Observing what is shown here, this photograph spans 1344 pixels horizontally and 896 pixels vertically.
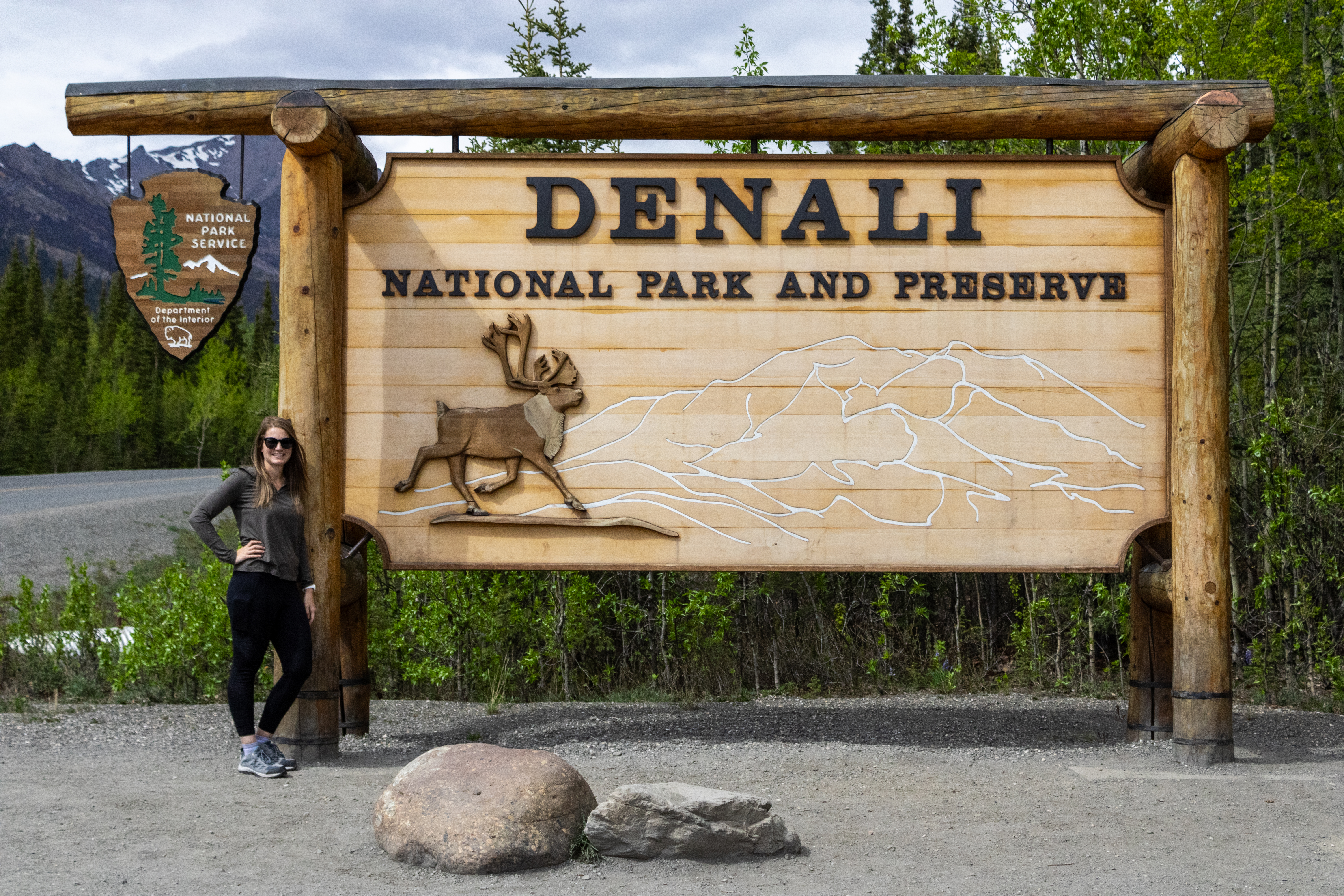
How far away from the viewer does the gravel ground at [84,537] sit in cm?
1211

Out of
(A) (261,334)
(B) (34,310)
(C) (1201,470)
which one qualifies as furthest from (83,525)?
(A) (261,334)

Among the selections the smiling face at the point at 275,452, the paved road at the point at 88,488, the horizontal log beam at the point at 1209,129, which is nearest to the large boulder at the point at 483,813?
the smiling face at the point at 275,452

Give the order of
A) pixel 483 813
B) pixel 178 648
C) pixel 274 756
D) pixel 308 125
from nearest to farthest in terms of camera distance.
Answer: pixel 483 813
pixel 274 756
pixel 308 125
pixel 178 648

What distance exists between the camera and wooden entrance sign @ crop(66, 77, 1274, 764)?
18.5 ft

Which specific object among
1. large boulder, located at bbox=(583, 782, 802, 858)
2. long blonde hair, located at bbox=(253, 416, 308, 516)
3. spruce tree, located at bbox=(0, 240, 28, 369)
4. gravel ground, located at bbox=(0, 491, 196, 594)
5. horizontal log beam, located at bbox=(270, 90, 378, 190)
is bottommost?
large boulder, located at bbox=(583, 782, 802, 858)

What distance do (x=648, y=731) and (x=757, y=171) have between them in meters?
3.34

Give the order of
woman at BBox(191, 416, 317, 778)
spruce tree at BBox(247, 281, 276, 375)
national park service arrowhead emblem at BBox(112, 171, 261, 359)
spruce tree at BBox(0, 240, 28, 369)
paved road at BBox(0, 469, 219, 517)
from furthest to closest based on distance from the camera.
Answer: spruce tree at BBox(247, 281, 276, 375) < spruce tree at BBox(0, 240, 28, 369) < paved road at BBox(0, 469, 219, 517) < national park service arrowhead emblem at BBox(112, 171, 261, 359) < woman at BBox(191, 416, 317, 778)

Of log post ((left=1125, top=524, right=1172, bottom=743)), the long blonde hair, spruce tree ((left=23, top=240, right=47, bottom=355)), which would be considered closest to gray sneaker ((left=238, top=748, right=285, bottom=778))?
the long blonde hair

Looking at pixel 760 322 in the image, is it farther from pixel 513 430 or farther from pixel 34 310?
pixel 34 310

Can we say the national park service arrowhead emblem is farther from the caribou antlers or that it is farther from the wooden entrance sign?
the caribou antlers

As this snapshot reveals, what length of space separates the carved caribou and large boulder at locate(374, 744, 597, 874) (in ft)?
6.29

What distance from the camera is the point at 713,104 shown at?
5.66 meters

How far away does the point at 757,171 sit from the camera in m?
5.80

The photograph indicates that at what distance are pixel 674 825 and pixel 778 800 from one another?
1.11 meters
